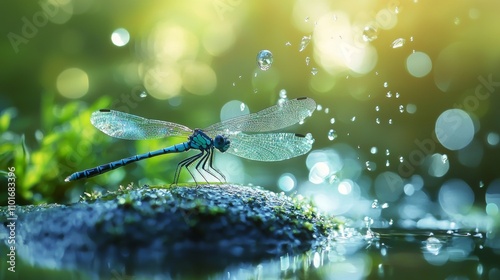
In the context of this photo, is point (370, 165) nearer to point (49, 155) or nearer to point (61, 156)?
point (61, 156)

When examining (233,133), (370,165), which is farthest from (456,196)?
(233,133)

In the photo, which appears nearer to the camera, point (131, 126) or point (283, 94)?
point (131, 126)

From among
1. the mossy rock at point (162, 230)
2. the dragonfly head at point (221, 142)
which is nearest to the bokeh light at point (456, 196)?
the dragonfly head at point (221, 142)

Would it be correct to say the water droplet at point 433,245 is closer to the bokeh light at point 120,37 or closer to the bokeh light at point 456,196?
the bokeh light at point 456,196

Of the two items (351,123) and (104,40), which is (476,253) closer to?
(351,123)

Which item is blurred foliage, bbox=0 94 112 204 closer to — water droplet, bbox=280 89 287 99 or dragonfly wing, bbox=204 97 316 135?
dragonfly wing, bbox=204 97 316 135

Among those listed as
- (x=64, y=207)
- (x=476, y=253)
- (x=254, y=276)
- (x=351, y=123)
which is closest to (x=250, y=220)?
(x=254, y=276)

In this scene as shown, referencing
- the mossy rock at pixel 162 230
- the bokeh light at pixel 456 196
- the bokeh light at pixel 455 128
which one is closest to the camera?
the mossy rock at pixel 162 230

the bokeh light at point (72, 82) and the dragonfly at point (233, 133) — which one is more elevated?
the bokeh light at point (72, 82)

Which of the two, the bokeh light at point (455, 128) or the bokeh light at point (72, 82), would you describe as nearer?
the bokeh light at point (72, 82)
